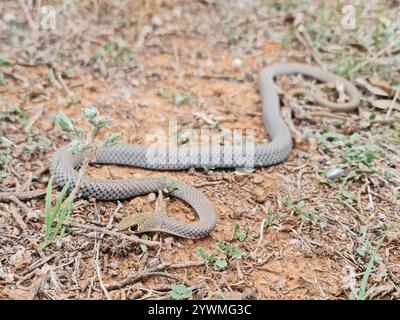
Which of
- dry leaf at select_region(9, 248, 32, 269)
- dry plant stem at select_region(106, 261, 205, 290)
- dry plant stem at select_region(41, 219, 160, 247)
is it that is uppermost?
dry plant stem at select_region(41, 219, 160, 247)

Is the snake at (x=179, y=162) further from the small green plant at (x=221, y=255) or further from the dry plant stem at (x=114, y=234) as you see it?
the small green plant at (x=221, y=255)

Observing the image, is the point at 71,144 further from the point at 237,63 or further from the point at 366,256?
the point at 237,63

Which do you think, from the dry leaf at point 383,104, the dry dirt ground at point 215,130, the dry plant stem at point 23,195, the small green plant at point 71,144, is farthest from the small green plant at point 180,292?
the dry leaf at point 383,104

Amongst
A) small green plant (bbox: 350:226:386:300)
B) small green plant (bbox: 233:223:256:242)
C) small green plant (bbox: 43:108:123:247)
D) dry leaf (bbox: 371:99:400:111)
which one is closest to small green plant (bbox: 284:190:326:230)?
small green plant (bbox: 350:226:386:300)

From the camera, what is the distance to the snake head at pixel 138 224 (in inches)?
166

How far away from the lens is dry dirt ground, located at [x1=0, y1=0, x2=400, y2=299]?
4.02 m

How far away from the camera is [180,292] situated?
379 centimetres

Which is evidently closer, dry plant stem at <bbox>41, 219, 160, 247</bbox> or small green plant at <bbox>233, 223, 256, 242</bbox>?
dry plant stem at <bbox>41, 219, 160, 247</bbox>

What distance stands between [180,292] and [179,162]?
1754 mm

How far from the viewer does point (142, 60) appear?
7.13m

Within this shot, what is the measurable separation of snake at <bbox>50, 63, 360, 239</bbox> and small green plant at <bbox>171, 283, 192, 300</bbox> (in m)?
0.58

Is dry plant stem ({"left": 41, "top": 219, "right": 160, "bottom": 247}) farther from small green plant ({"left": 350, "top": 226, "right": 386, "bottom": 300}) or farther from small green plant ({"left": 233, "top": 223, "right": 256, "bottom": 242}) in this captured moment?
small green plant ({"left": 350, "top": 226, "right": 386, "bottom": 300})

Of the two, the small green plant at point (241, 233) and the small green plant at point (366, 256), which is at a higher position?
the small green plant at point (241, 233)

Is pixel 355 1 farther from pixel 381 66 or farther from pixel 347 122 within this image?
pixel 347 122
